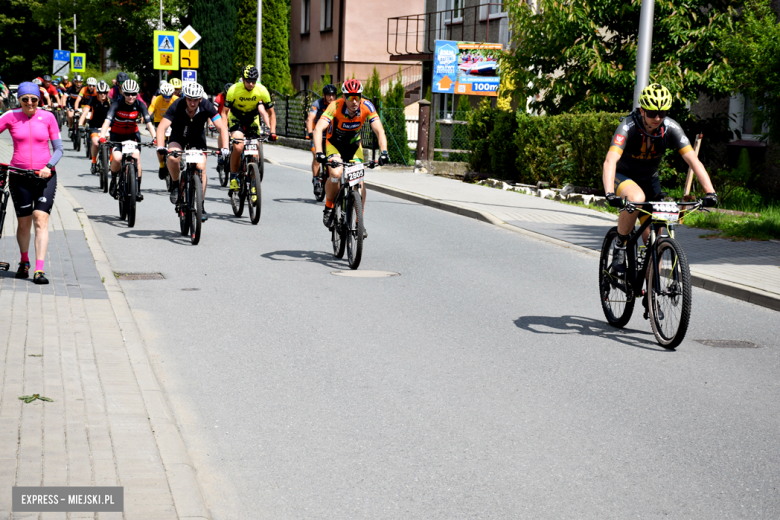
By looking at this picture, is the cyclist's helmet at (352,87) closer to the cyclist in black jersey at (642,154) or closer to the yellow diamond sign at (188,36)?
the cyclist in black jersey at (642,154)

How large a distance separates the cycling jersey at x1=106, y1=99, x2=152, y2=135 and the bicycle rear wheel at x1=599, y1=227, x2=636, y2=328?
25.1 feet

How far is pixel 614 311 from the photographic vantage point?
820cm

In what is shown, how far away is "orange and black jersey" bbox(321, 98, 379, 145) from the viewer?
11.5 meters

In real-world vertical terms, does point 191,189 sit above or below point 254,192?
above

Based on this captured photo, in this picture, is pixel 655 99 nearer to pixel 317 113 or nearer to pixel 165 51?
pixel 317 113

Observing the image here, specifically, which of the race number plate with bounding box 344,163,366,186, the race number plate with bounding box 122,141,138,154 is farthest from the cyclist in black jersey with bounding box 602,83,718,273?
the race number plate with bounding box 122,141,138,154

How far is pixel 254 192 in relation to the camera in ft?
46.1

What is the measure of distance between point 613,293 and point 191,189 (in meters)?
5.59

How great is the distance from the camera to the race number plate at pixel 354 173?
10469 millimetres

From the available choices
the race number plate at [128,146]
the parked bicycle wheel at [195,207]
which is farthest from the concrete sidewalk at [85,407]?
the race number plate at [128,146]

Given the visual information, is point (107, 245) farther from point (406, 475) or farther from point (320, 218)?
point (406, 475)

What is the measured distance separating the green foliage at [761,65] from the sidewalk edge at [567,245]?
3588 millimetres

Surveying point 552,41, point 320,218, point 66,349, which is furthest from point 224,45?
point 66,349

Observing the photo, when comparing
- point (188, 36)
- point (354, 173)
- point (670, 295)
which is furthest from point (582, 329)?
point (188, 36)
